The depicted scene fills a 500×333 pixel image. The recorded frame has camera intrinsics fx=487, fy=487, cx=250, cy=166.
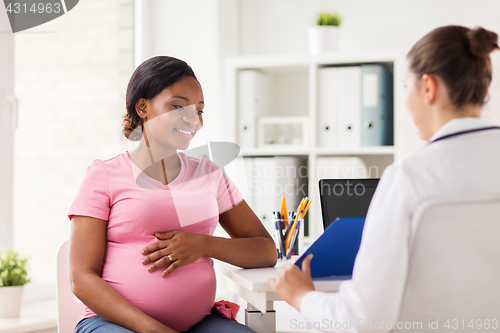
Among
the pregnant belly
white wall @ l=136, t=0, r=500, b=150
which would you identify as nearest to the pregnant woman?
the pregnant belly

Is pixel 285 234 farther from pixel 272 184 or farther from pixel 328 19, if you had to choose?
pixel 328 19

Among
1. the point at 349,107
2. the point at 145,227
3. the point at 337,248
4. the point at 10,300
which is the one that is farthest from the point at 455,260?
the point at 349,107

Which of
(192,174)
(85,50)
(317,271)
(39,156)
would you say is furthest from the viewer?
(85,50)

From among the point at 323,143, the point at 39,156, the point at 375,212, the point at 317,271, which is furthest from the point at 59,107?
the point at 375,212

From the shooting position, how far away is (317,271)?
1071 millimetres

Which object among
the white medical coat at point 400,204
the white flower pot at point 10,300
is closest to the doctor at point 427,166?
the white medical coat at point 400,204

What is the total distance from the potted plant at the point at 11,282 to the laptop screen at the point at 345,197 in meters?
1.04

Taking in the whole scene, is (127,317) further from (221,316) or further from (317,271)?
(317,271)

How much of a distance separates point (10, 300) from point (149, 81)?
90 cm

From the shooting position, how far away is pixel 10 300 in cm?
162

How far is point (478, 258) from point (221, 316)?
2.47 ft

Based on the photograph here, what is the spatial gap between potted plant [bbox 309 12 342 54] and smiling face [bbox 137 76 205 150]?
1.19m

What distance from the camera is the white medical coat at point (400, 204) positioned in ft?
2.45

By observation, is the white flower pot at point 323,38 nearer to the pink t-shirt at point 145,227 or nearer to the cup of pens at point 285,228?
the cup of pens at point 285,228
